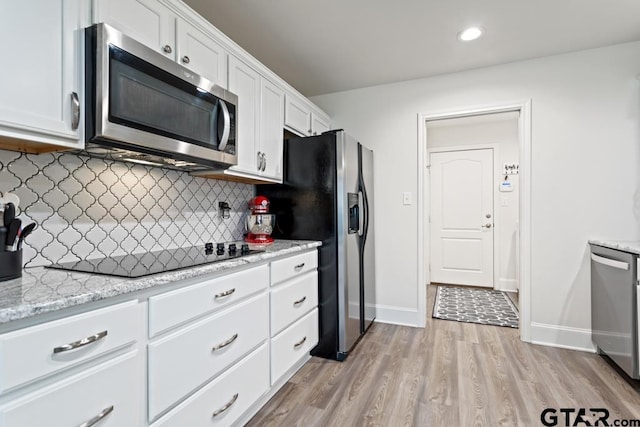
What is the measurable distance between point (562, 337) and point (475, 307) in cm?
105

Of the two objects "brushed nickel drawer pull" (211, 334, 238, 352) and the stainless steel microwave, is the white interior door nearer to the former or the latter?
the stainless steel microwave

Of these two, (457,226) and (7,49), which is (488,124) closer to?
(457,226)

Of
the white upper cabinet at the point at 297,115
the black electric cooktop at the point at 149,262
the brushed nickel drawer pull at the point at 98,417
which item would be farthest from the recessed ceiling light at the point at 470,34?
the brushed nickel drawer pull at the point at 98,417

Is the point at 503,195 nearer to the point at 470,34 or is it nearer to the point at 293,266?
the point at 470,34

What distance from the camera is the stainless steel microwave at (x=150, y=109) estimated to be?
1159 millimetres

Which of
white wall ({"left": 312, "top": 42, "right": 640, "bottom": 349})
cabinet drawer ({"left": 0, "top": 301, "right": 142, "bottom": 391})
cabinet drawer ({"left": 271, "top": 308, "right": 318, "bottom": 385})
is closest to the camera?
cabinet drawer ({"left": 0, "top": 301, "right": 142, "bottom": 391})

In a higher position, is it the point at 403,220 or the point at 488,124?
the point at 488,124

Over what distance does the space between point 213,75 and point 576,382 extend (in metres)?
2.96

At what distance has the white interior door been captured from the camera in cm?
454

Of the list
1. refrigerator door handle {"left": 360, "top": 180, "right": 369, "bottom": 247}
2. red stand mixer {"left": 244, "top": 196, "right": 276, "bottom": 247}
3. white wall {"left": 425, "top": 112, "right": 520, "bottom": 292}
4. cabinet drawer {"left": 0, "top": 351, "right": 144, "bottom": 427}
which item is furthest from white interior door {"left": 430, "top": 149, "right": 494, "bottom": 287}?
cabinet drawer {"left": 0, "top": 351, "right": 144, "bottom": 427}

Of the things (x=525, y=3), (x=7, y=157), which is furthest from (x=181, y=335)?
(x=525, y=3)

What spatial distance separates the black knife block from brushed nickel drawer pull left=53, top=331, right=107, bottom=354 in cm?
42

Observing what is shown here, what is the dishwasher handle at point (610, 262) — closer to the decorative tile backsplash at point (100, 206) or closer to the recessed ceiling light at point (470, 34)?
the recessed ceiling light at point (470, 34)

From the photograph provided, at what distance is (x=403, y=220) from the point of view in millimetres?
3160
